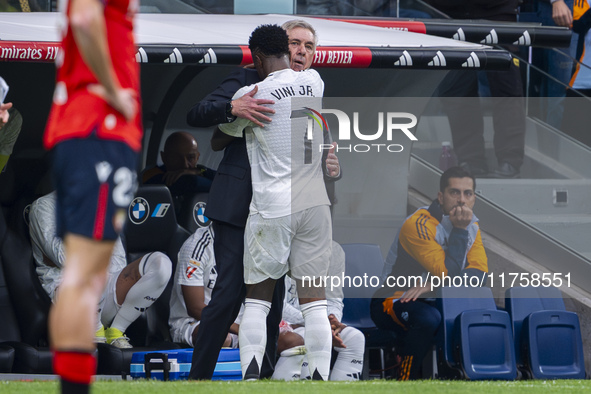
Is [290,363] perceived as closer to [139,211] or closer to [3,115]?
[139,211]

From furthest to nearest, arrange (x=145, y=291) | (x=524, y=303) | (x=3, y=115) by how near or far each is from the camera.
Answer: (x=524, y=303), (x=145, y=291), (x=3, y=115)

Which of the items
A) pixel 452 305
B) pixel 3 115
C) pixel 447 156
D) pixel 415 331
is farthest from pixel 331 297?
pixel 3 115

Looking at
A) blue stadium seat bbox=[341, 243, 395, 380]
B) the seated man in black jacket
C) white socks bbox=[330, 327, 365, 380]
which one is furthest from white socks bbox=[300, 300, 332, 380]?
the seated man in black jacket

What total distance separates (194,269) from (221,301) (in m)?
1.65

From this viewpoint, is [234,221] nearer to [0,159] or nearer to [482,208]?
[0,159]

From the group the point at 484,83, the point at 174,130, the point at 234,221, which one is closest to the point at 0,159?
the point at 174,130

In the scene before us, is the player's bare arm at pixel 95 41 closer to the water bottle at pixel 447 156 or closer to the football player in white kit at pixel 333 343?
the football player in white kit at pixel 333 343

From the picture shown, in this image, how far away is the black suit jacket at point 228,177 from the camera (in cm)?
461

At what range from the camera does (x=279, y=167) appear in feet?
14.9

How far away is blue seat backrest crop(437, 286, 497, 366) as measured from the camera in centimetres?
611

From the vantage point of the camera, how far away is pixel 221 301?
15.0 ft

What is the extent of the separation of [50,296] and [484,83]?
364cm

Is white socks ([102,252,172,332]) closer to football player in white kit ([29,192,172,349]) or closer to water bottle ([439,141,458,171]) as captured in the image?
football player in white kit ([29,192,172,349])

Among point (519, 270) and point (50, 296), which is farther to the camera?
point (519, 270)
